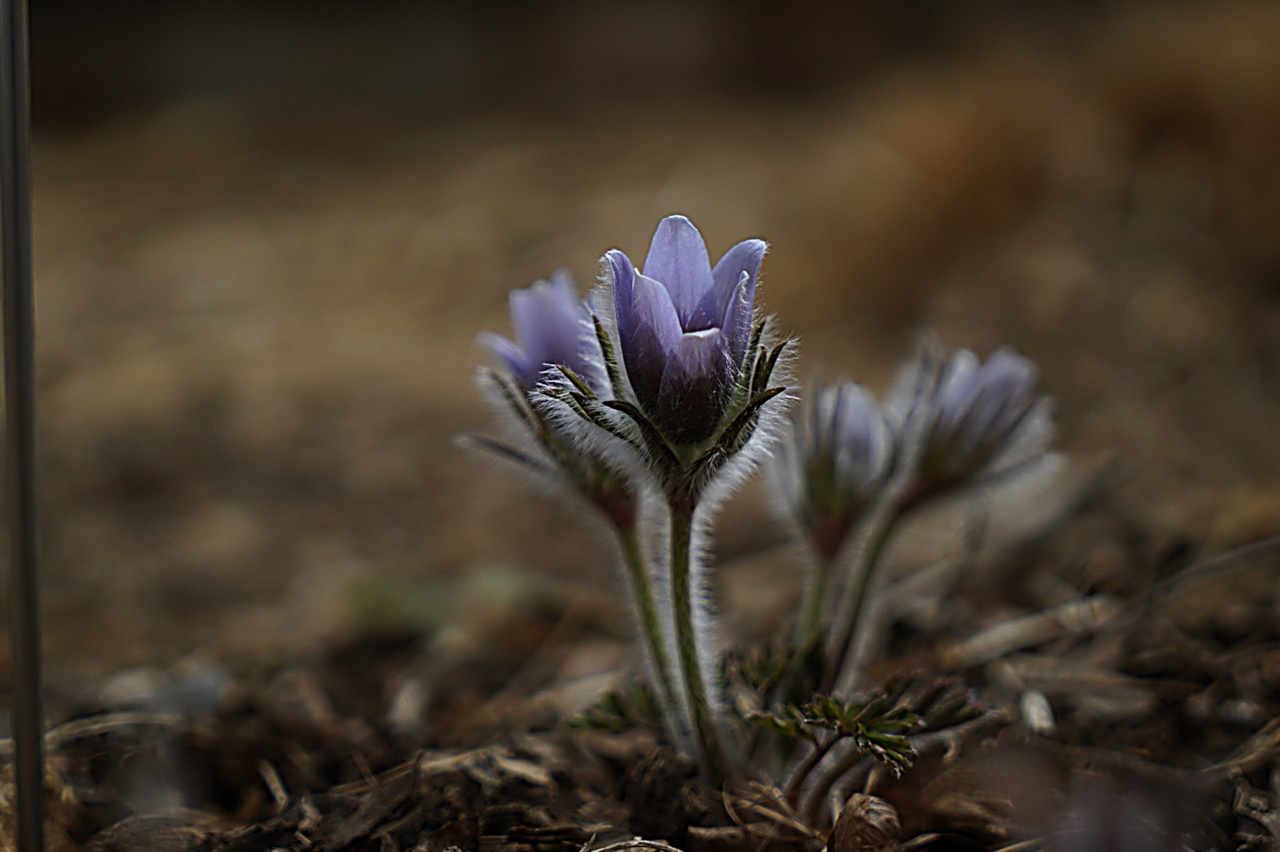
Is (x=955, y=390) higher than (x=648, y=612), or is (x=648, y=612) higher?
(x=955, y=390)

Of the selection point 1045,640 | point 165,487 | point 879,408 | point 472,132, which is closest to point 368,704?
point 879,408

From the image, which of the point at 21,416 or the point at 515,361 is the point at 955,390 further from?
the point at 21,416

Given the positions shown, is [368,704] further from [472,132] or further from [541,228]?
[472,132]

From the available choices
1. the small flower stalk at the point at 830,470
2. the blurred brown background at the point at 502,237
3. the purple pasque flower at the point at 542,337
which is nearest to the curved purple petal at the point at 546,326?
the purple pasque flower at the point at 542,337

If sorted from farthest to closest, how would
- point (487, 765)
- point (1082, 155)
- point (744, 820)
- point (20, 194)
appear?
1. point (1082, 155)
2. point (487, 765)
3. point (744, 820)
4. point (20, 194)

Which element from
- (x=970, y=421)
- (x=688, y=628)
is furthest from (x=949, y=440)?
(x=688, y=628)

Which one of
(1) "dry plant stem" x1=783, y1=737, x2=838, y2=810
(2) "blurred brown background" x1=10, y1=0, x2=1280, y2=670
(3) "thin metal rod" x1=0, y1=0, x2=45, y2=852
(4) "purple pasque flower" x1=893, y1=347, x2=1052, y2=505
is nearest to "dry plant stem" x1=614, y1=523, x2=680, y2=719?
(1) "dry plant stem" x1=783, y1=737, x2=838, y2=810
